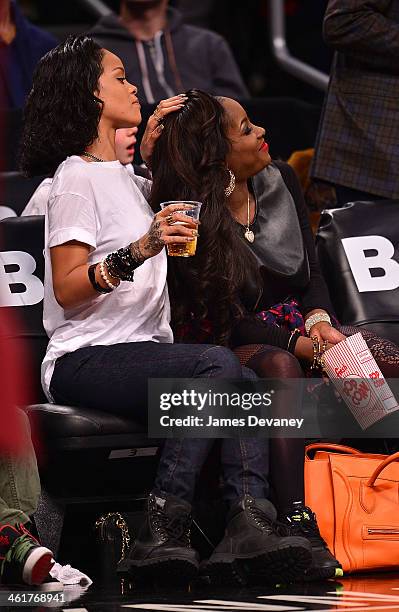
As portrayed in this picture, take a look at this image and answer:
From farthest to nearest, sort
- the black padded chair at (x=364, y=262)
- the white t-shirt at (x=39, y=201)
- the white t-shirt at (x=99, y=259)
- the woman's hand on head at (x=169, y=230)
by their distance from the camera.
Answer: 1. the white t-shirt at (x=39, y=201)
2. the black padded chair at (x=364, y=262)
3. the white t-shirt at (x=99, y=259)
4. the woman's hand on head at (x=169, y=230)

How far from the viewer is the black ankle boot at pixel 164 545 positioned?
3064 millimetres

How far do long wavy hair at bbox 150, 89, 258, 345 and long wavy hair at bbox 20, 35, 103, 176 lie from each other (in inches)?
9.3

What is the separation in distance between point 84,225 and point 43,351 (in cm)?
56

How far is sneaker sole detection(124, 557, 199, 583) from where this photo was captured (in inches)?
120

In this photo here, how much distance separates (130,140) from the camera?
162 inches

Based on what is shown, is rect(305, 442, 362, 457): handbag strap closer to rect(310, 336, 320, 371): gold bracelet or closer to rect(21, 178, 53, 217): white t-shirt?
rect(310, 336, 320, 371): gold bracelet

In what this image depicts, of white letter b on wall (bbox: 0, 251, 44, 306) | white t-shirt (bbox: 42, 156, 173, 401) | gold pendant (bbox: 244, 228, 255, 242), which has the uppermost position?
white t-shirt (bbox: 42, 156, 173, 401)

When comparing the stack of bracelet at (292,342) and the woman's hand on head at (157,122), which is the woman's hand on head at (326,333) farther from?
the woman's hand on head at (157,122)

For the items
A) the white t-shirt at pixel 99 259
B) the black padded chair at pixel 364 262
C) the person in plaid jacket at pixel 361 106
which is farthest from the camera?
the person in plaid jacket at pixel 361 106

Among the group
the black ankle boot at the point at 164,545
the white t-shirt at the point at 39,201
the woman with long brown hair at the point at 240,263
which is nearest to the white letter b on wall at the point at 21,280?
the white t-shirt at the point at 39,201

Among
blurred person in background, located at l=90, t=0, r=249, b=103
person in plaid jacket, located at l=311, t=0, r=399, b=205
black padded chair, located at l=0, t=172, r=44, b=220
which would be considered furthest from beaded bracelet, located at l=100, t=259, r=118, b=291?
blurred person in background, located at l=90, t=0, r=249, b=103

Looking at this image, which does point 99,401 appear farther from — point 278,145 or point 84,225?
point 278,145

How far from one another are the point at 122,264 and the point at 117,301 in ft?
0.74

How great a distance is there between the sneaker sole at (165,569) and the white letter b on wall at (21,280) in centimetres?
103
